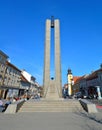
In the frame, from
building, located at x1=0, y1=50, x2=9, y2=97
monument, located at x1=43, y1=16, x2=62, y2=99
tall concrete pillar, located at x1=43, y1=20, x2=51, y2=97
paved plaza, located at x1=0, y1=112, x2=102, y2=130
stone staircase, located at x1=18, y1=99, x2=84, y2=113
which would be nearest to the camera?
paved plaza, located at x1=0, y1=112, x2=102, y2=130

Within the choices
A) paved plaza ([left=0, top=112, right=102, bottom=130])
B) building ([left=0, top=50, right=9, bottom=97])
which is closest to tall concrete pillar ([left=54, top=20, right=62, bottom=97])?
paved plaza ([left=0, top=112, right=102, bottom=130])

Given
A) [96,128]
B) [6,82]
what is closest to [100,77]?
[6,82]

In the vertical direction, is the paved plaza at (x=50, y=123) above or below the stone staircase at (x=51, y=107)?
below

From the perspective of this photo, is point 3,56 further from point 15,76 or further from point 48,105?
point 48,105

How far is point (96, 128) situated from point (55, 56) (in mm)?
17399

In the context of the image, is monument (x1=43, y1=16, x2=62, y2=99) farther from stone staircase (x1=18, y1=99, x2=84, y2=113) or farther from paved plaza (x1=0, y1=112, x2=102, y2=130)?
paved plaza (x1=0, y1=112, x2=102, y2=130)

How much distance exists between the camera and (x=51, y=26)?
26172mm

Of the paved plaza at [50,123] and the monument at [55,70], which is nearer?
the paved plaza at [50,123]

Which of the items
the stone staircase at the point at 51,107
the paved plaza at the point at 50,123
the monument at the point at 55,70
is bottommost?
the paved plaza at the point at 50,123

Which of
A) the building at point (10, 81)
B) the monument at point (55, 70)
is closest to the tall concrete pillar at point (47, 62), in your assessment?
the monument at point (55, 70)

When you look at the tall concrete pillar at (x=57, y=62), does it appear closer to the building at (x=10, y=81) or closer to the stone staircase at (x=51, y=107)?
the stone staircase at (x=51, y=107)

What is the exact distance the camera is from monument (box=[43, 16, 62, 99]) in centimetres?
2144

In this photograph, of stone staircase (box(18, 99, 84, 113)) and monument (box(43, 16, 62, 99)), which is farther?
monument (box(43, 16, 62, 99))

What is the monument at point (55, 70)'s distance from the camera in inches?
844
